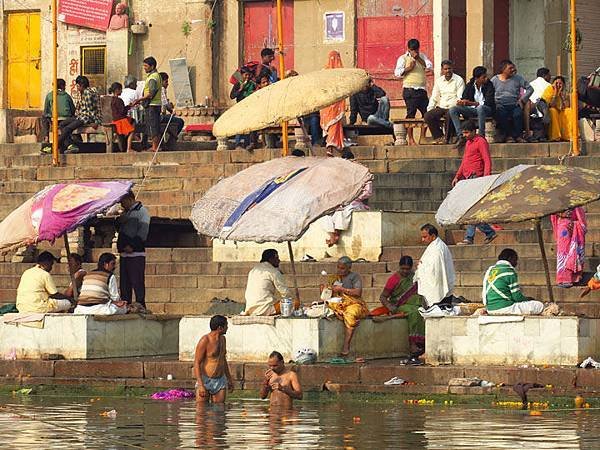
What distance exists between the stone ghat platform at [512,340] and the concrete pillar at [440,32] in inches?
465

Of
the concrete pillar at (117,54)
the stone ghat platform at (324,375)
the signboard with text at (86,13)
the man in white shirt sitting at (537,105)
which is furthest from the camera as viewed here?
the signboard with text at (86,13)

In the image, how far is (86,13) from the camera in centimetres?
3519

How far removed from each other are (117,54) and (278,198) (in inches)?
557

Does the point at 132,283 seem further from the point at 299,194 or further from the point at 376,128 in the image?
the point at 376,128

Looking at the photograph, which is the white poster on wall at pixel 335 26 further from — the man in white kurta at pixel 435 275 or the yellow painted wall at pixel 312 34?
the man in white kurta at pixel 435 275

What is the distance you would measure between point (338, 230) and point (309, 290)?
118cm

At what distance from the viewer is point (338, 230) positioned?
24609 mm

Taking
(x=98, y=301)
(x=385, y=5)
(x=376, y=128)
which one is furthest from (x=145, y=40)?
(x=98, y=301)

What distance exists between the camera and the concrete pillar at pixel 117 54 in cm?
3484

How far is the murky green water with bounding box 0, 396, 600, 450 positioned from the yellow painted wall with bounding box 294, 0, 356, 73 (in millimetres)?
14227

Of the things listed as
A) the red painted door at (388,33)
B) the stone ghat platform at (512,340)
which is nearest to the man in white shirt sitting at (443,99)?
the red painted door at (388,33)

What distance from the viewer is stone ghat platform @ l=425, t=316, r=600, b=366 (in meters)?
19.5

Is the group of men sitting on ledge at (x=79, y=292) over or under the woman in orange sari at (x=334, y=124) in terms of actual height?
under

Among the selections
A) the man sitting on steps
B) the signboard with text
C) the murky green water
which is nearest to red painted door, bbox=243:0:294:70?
the signboard with text
